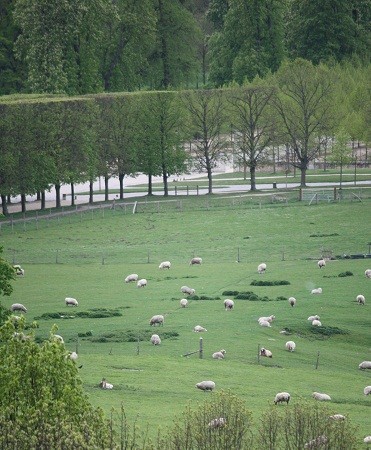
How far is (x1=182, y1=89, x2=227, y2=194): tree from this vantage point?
114625 millimetres

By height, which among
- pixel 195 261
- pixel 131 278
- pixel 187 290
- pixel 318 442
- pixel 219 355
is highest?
pixel 318 442

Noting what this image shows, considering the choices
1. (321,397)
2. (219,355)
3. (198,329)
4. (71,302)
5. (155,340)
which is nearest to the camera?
(321,397)

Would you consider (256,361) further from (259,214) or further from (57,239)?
(259,214)

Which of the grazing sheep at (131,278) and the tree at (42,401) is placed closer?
the tree at (42,401)

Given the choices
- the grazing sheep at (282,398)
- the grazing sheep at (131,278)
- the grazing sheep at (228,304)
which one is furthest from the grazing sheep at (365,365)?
the grazing sheep at (131,278)

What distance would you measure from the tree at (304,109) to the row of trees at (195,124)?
8cm

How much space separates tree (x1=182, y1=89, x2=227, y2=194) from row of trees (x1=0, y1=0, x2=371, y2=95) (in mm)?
11622

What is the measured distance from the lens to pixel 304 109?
375 feet

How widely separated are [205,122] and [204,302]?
5218 centimetres

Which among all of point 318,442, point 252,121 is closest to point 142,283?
point 318,442

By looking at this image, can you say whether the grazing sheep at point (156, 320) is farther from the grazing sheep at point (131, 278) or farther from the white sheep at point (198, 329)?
the grazing sheep at point (131, 278)

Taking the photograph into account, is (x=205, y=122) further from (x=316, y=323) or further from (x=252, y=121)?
(x=316, y=323)

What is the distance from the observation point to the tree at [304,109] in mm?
113238

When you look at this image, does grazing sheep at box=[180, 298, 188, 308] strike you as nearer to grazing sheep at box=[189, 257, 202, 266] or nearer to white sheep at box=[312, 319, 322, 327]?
white sheep at box=[312, 319, 322, 327]
